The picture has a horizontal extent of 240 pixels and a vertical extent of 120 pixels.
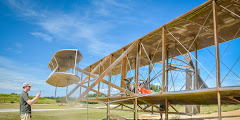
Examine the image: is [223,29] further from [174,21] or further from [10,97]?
[10,97]

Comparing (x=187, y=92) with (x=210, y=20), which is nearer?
(x=187, y=92)

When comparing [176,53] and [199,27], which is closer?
[199,27]

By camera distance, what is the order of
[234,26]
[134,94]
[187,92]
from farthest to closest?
[134,94] → [234,26] → [187,92]

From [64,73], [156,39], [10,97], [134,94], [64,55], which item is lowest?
[10,97]

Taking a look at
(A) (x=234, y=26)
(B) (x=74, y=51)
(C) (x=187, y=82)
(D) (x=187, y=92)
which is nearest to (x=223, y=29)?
(A) (x=234, y=26)

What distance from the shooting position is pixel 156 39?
9.54 meters

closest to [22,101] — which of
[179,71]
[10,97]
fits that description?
[179,71]

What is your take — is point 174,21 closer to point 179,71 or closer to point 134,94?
point 134,94

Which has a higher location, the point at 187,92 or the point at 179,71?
the point at 179,71

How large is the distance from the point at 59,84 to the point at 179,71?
7.37 m

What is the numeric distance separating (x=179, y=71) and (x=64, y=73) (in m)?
7.28

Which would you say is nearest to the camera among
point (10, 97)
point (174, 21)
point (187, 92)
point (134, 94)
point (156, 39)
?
point (187, 92)

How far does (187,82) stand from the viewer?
12094 millimetres

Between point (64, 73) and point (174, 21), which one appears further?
point (64, 73)
